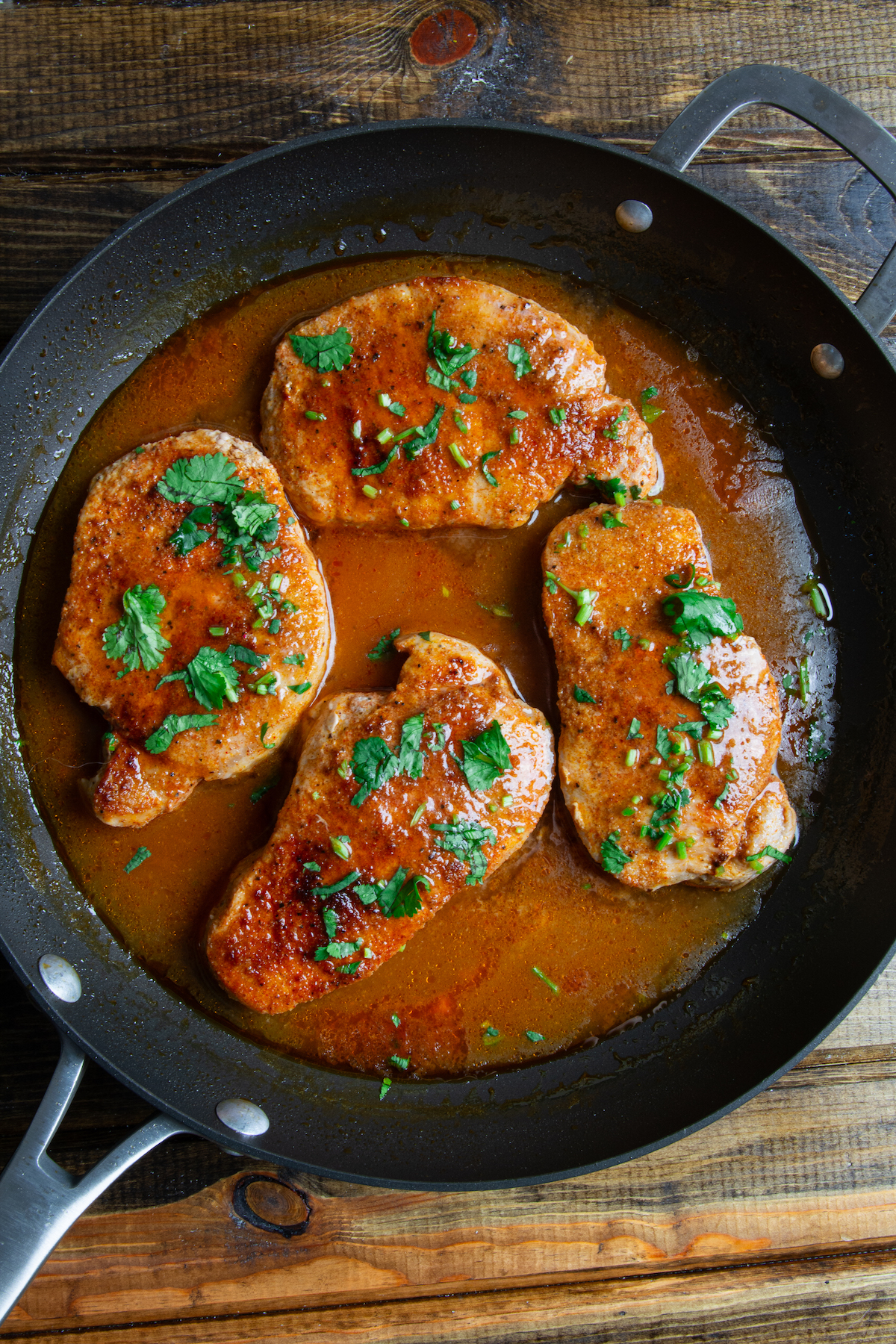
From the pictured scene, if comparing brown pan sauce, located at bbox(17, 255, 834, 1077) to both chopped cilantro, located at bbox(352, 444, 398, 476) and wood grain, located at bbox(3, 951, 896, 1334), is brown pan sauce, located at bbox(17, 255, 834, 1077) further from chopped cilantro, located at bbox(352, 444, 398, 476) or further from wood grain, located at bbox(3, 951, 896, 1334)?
wood grain, located at bbox(3, 951, 896, 1334)

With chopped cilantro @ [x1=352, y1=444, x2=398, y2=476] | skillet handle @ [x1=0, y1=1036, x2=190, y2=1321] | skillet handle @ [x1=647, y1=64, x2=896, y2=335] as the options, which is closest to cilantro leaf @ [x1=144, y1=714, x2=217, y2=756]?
chopped cilantro @ [x1=352, y1=444, x2=398, y2=476]

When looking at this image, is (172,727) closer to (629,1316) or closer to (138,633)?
(138,633)

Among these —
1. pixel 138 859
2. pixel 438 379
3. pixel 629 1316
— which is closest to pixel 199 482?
pixel 438 379

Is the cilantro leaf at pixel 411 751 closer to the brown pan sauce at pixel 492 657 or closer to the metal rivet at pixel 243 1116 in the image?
the brown pan sauce at pixel 492 657

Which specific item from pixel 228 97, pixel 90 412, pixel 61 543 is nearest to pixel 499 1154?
pixel 61 543

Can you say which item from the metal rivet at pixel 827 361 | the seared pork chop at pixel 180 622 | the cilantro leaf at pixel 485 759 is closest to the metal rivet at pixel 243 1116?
the seared pork chop at pixel 180 622

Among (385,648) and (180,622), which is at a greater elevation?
(180,622)
